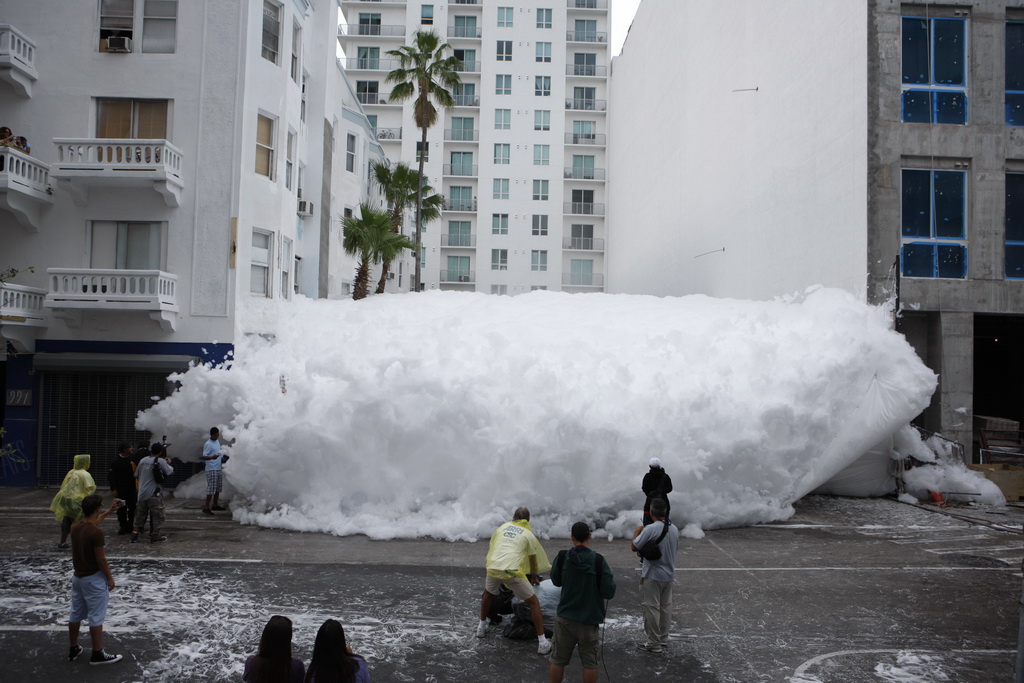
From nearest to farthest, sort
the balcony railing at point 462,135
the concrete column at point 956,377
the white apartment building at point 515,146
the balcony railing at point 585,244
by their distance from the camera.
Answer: the concrete column at point 956,377 < the white apartment building at point 515,146 < the balcony railing at point 585,244 < the balcony railing at point 462,135

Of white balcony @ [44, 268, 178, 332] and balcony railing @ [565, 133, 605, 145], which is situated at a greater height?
balcony railing @ [565, 133, 605, 145]

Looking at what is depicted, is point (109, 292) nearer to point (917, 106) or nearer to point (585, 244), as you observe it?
point (917, 106)

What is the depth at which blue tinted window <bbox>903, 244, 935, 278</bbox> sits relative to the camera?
1844 cm

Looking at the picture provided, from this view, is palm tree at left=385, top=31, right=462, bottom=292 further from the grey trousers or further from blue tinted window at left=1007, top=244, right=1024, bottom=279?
the grey trousers

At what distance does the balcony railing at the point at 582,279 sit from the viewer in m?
52.8

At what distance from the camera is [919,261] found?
60.6ft

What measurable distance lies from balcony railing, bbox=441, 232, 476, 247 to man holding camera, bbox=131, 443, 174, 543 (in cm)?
4194

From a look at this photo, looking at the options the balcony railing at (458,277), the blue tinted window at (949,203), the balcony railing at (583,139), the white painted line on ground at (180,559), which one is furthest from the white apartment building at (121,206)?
the balcony railing at (583,139)

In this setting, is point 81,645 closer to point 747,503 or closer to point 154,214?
point 747,503

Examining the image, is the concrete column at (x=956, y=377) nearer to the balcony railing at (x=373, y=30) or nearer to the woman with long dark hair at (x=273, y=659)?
the woman with long dark hair at (x=273, y=659)

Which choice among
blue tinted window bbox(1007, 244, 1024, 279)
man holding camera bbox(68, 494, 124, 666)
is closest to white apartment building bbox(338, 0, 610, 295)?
blue tinted window bbox(1007, 244, 1024, 279)

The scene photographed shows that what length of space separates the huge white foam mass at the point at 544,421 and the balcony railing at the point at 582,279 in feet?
119

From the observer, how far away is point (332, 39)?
28406 millimetres

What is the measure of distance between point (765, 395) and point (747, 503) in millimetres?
2116
